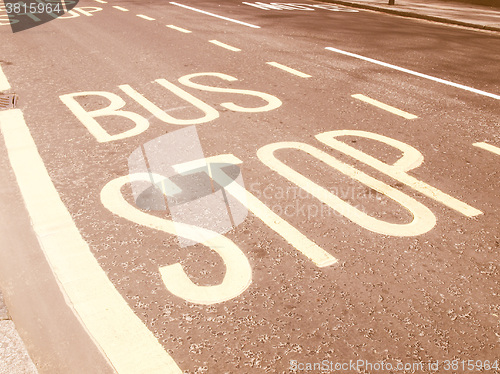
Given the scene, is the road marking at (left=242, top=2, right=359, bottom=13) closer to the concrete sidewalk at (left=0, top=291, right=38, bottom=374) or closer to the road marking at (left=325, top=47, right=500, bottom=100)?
the road marking at (left=325, top=47, right=500, bottom=100)

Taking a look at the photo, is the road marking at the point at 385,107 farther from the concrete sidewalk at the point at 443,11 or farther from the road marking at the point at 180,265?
the concrete sidewalk at the point at 443,11

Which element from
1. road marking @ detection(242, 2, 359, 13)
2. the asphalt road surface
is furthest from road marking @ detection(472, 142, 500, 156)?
road marking @ detection(242, 2, 359, 13)

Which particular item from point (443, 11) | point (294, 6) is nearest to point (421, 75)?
point (443, 11)

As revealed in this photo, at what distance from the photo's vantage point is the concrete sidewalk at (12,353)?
2.39m

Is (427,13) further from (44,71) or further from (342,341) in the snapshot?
(342,341)

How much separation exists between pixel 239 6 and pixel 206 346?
14.5 meters

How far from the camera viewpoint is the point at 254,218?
3.77 metres

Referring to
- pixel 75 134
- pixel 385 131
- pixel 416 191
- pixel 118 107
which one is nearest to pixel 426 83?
pixel 385 131

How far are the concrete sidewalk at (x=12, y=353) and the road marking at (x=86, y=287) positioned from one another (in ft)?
1.10

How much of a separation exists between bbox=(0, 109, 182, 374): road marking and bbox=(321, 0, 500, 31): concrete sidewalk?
39.8ft

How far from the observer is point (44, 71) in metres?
7.64

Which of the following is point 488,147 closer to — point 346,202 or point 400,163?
point 400,163

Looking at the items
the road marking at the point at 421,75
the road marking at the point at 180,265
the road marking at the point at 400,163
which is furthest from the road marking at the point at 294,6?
the road marking at the point at 180,265

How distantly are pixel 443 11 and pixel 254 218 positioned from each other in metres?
14.0
